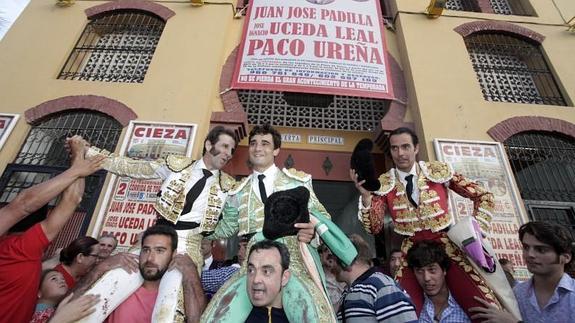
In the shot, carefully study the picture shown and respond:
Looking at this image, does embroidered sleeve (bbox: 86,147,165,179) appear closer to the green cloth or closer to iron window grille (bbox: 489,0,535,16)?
the green cloth

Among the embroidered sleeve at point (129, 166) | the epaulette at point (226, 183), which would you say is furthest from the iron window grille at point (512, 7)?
the embroidered sleeve at point (129, 166)

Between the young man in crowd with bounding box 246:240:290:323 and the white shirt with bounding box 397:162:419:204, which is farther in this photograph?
the white shirt with bounding box 397:162:419:204

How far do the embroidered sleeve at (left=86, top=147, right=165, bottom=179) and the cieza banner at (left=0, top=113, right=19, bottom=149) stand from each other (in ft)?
12.8

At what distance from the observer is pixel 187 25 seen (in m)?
6.54

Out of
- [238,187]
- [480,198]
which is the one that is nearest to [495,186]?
[480,198]

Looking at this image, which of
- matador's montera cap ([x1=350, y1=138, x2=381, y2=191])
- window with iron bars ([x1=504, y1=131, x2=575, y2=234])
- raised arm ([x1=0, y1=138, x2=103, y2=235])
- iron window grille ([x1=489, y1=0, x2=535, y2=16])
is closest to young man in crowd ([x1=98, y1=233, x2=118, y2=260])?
raised arm ([x1=0, y1=138, x2=103, y2=235])

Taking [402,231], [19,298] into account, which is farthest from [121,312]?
[402,231]

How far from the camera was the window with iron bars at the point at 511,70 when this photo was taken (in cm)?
609

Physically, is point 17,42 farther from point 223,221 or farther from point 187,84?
point 223,221

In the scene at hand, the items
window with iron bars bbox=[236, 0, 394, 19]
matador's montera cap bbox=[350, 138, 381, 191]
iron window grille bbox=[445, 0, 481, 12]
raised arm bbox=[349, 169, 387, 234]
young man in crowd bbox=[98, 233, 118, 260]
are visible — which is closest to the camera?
matador's montera cap bbox=[350, 138, 381, 191]

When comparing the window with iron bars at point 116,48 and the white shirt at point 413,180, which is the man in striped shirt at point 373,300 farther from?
the window with iron bars at point 116,48

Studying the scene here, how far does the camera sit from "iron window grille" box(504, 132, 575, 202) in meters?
5.03

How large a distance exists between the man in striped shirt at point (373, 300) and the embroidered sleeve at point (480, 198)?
106 centimetres

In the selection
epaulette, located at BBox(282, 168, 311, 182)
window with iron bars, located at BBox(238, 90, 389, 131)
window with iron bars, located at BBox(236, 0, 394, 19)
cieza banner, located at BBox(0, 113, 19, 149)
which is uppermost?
window with iron bars, located at BBox(236, 0, 394, 19)
